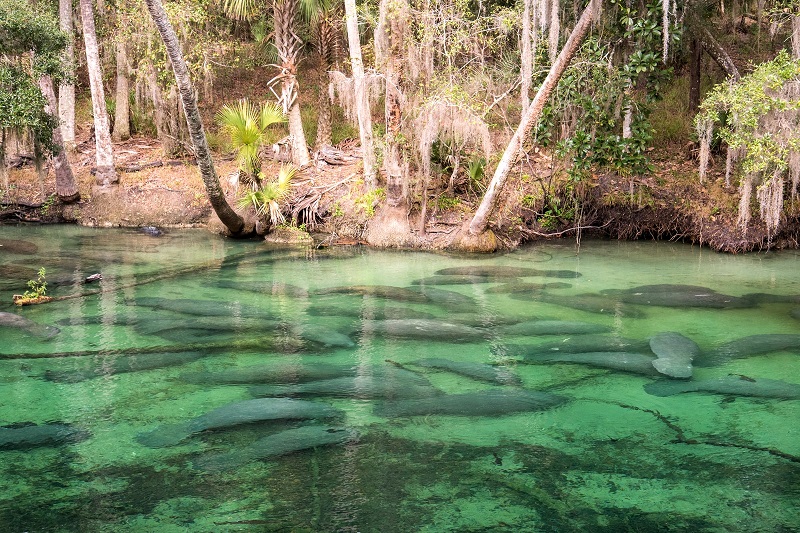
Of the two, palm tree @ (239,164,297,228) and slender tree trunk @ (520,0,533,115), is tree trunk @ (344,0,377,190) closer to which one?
palm tree @ (239,164,297,228)

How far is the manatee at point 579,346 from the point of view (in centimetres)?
789

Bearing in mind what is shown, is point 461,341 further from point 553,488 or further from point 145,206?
point 145,206

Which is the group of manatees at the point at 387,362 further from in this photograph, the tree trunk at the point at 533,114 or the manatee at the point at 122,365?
the tree trunk at the point at 533,114

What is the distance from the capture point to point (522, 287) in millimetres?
11227

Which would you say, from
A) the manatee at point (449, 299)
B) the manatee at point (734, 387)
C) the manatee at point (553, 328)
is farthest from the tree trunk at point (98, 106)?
the manatee at point (734, 387)

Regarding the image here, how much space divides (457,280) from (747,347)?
4.68 metres

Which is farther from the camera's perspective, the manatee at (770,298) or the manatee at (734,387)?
the manatee at (770,298)

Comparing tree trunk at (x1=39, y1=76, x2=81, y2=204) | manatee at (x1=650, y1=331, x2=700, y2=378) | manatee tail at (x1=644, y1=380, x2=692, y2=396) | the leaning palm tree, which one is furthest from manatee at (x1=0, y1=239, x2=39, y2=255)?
manatee tail at (x1=644, y1=380, x2=692, y2=396)

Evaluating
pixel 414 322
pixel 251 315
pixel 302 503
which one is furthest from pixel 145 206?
pixel 302 503

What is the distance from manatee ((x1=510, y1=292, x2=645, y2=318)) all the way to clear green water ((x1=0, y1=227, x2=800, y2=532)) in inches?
4.1

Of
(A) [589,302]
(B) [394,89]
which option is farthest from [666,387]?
(B) [394,89]

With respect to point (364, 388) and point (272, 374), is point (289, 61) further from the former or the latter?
point (364, 388)

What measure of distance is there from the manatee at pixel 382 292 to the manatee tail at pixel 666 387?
3.92 m

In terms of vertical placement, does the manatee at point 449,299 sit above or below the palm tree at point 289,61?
below
